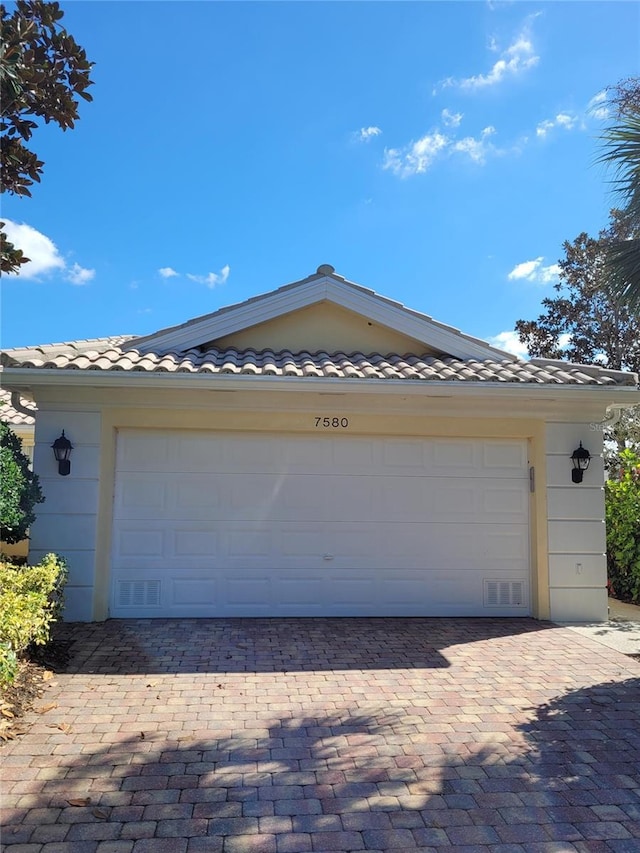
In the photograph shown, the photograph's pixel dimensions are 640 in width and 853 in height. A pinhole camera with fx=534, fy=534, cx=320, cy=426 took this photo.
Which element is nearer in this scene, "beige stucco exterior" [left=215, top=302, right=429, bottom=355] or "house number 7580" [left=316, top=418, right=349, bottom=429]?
"house number 7580" [left=316, top=418, right=349, bottom=429]

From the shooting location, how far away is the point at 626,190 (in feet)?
18.4

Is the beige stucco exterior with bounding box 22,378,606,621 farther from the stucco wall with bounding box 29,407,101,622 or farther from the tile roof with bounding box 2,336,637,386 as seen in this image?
the tile roof with bounding box 2,336,637,386

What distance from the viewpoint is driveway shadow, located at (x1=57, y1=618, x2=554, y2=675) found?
5562 millimetres

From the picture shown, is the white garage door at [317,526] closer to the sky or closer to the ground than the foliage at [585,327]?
closer to the ground

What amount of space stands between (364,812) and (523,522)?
5.73m

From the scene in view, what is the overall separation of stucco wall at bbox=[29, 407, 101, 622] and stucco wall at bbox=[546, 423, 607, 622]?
21.1ft

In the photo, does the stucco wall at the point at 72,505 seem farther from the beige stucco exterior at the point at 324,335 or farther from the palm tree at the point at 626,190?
the palm tree at the point at 626,190

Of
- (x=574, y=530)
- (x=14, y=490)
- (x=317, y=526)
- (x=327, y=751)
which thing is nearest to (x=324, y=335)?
(x=317, y=526)

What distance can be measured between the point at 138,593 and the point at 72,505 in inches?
58.9

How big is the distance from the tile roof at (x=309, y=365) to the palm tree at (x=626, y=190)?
185 cm

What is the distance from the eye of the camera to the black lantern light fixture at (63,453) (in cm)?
709

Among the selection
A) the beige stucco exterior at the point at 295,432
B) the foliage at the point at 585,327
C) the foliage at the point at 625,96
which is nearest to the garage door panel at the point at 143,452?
the beige stucco exterior at the point at 295,432

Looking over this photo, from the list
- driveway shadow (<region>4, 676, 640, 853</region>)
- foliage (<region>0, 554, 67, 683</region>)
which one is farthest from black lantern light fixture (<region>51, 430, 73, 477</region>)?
driveway shadow (<region>4, 676, 640, 853</region>)

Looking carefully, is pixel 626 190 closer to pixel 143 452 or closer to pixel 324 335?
pixel 324 335
